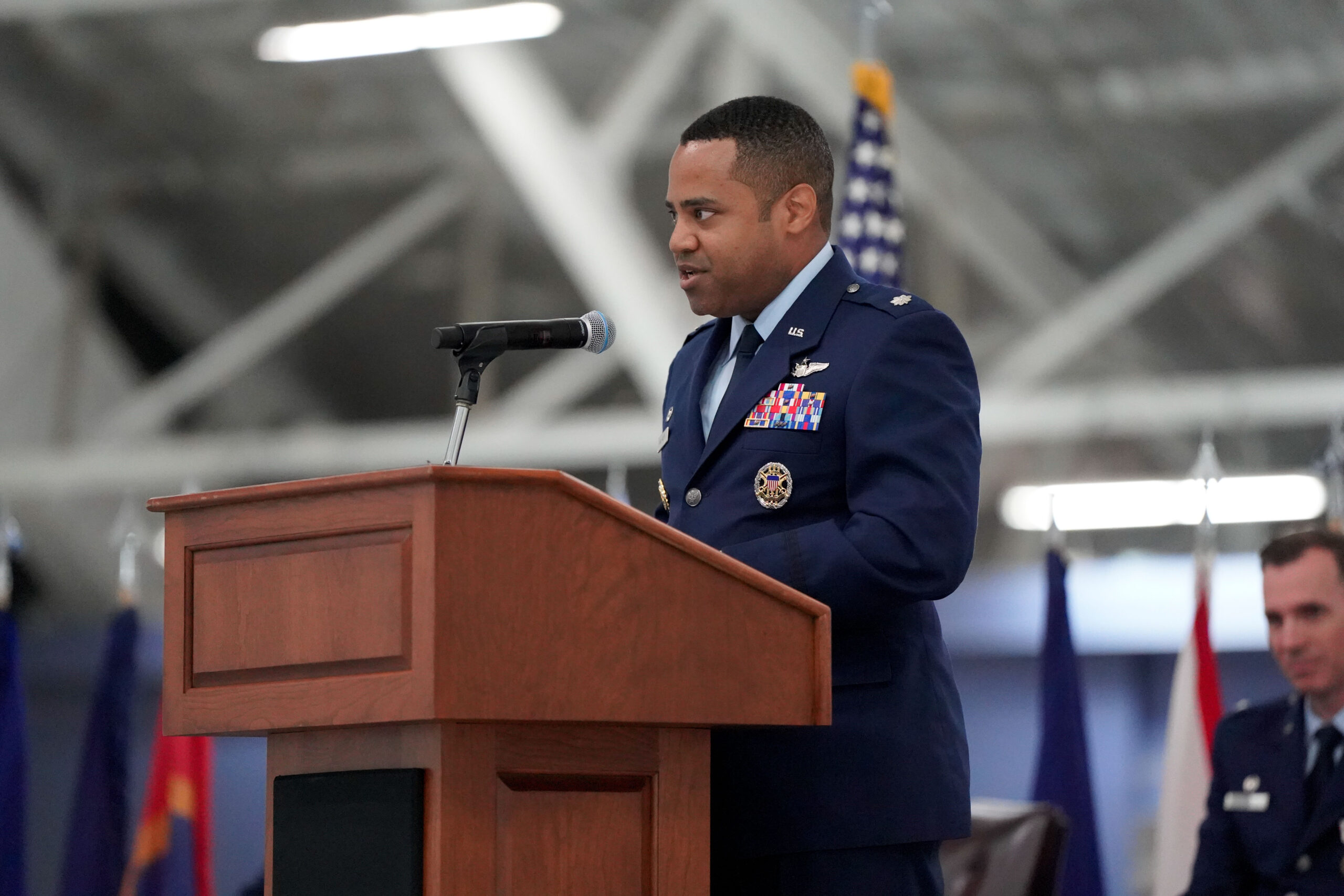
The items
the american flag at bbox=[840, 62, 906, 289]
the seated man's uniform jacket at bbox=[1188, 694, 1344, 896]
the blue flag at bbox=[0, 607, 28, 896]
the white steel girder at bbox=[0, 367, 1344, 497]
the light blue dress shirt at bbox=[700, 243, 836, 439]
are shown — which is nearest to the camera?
the light blue dress shirt at bbox=[700, 243, 836, 439]

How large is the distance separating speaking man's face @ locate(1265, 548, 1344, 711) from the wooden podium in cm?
195

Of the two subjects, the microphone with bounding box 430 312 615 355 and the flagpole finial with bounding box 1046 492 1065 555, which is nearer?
the microphone with bounding box 430 312 615 355

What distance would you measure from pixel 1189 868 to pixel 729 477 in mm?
2844

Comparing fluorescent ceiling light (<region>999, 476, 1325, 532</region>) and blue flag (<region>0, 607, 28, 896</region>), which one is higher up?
fluorescent ceiling light (<region>999, 476, 1325, 532</region>)

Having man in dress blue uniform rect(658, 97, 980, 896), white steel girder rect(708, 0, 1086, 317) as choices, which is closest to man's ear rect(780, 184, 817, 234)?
man in dress blue uniform rect(658, 97, 980, 896)

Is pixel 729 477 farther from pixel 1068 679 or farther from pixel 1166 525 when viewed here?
pixel 1166 525

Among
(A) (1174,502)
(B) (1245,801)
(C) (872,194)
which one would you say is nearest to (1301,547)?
(B) (1245,801)

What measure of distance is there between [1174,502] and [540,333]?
7291 mm

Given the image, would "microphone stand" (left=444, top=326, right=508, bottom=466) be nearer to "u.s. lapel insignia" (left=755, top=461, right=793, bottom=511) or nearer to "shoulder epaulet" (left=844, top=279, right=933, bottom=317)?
"u.s. lapel insignia" (left=755, top=461, right=793, bottom=511)

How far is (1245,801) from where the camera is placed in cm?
333

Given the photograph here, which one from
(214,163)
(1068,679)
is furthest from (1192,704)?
(214,163)

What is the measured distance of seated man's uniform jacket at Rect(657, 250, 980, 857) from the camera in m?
1.72

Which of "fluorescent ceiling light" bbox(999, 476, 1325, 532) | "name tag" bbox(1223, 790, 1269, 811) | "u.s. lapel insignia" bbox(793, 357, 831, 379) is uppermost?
"fluorescent ceiling light" bbox(999, 476, 1325, 532)

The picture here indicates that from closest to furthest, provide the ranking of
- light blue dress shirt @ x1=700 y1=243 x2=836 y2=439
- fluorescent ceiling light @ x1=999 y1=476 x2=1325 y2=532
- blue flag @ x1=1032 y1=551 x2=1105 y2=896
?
light blue dress shirt @ x1=700 y1=243 x2=836 y2=439 < blue flag @ x1=1032 y1=551 x2=1105 y2=896 < fluorescent ceiling light @ x1=999 y1=476 x2=1325 y2=532
